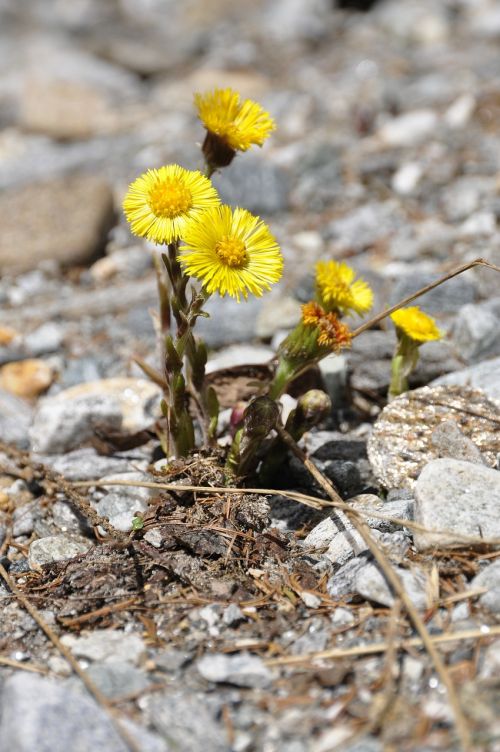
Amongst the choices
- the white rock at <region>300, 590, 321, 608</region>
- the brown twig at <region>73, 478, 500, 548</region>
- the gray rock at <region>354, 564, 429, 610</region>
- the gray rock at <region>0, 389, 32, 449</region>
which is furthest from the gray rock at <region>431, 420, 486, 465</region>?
Result: the gray rock at <region>0, 389, 32, 449</region>

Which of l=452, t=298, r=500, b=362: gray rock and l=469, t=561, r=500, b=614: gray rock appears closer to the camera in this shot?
l=469, t=561, r=500, b=614: gray rock

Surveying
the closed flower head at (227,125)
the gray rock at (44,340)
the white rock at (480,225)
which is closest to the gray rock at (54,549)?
the closed flower head at (227,125)

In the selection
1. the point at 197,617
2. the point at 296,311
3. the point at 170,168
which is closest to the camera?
the point at 197,617

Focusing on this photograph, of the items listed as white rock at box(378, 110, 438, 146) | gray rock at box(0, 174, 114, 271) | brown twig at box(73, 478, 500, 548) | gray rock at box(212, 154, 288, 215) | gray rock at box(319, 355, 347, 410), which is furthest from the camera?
white rock at box(378, 110, 438, 146)

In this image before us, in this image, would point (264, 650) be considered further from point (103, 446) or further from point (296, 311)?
point (296, 311)

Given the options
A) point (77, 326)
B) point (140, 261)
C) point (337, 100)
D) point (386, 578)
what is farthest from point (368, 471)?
point (337, 100)

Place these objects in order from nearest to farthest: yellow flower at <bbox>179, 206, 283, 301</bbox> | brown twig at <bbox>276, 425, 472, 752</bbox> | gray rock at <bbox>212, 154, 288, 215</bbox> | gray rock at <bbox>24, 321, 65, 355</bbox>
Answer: brown twig at <bbox>276, 425, 472, 752</bbox> < yellow flower at <bbox>179, 206, 283, 301</bbox> < gray rock at <bbox>24, 321, 65, 355</bbox> < gray rock at <bbox>212, 154, 288, 215</bbox>

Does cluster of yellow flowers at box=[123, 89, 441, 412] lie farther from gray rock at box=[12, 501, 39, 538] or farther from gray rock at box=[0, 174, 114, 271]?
gray rock at box=[0, 174, 114, 271]

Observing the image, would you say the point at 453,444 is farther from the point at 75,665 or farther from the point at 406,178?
the point at 406,178
